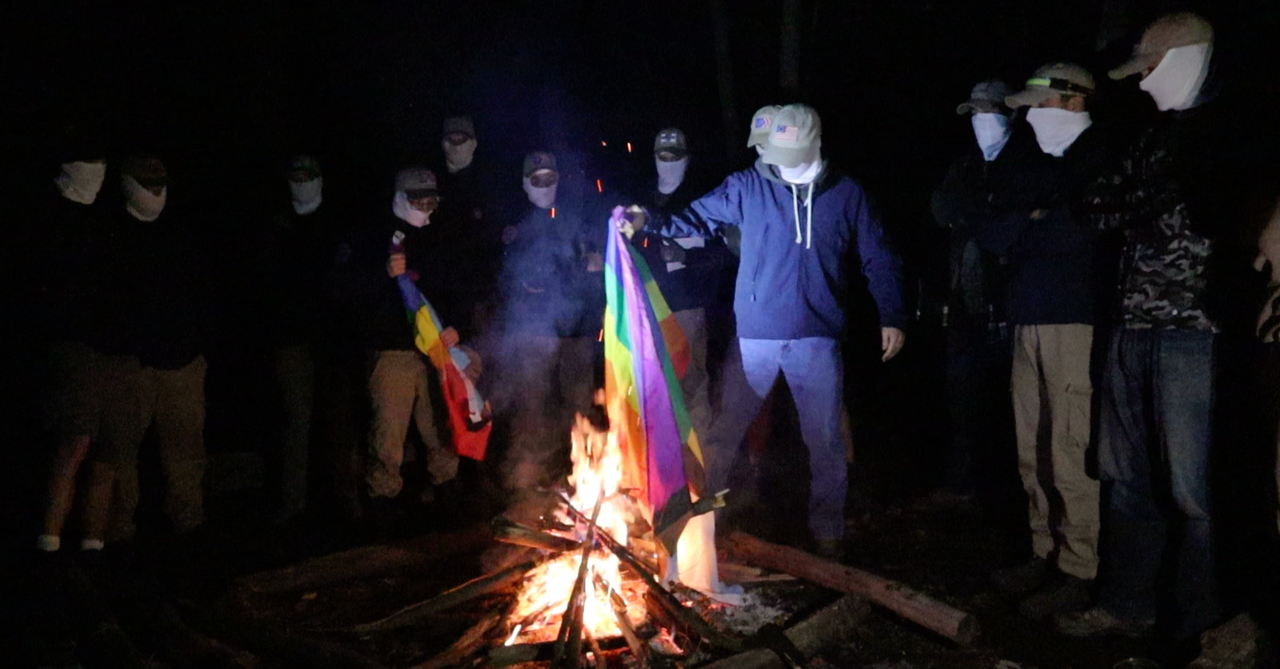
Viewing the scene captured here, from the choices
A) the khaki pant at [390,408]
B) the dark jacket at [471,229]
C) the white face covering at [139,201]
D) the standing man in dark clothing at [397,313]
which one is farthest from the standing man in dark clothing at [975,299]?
the white face covering at [139,201]

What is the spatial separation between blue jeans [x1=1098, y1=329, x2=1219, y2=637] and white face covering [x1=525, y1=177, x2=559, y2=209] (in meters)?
4.32

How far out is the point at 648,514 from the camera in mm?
4812

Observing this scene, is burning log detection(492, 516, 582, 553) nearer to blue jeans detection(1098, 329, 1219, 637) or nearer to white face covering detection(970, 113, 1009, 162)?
blue jeans detection(1098, 329, 1219, 637)

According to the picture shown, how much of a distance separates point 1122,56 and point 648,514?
197 inches

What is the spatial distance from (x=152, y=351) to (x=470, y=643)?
3394mm

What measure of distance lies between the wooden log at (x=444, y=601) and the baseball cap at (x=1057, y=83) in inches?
162

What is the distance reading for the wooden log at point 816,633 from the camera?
391 cm

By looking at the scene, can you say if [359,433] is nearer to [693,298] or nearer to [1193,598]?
[693,298]

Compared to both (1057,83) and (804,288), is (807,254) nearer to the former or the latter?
(804,288)

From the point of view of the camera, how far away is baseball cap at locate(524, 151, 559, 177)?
682cm

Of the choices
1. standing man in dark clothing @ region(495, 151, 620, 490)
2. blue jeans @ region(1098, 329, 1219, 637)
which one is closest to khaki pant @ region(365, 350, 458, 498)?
standing man in dark clothing @ region(495, 151, 620, 490)

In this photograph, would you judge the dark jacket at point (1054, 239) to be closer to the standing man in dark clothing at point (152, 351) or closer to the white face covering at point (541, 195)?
the white face covering at point (541, 195)

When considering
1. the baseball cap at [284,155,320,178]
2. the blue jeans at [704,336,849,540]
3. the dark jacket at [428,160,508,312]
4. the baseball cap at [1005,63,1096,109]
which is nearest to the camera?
the baseball cap at [1005,63,1096,109]

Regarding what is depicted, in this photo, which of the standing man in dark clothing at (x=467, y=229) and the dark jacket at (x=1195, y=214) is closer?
the dark jacket at (x=1195, y=214)
